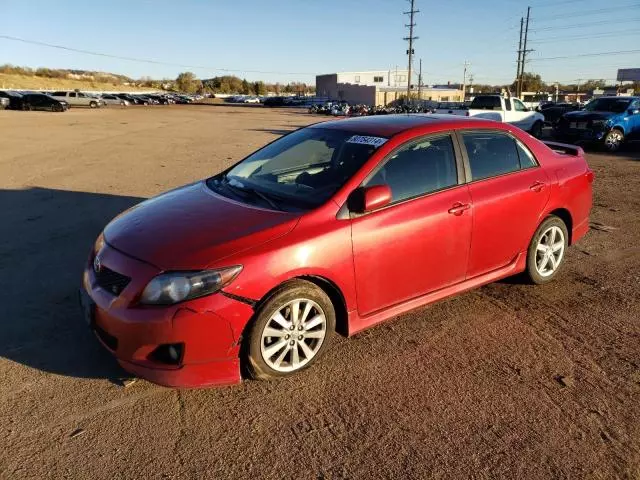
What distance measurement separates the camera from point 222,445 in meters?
2.69

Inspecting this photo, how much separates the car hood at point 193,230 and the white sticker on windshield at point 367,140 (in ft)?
3.19

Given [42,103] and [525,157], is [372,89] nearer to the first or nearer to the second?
[42,103]

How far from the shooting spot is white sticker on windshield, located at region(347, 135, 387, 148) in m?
3.80

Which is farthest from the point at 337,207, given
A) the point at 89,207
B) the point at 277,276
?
the point at 89,207

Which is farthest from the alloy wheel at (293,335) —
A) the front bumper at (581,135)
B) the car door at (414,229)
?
the front bumper at (581,135)

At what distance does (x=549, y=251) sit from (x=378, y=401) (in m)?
2.66

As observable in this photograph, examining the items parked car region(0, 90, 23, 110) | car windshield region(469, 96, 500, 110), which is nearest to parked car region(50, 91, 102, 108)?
parked car region(0, 90, 23, 110)

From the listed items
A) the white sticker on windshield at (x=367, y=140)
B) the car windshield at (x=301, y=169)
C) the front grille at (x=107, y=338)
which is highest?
the white sticker on windshield at (x=367, y=140)

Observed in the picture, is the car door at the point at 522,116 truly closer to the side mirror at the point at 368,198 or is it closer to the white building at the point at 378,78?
the side mirror at the point at 368,198

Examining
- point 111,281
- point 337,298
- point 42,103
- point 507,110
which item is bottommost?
point 337,298

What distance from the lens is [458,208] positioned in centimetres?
388

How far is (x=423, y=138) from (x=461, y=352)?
65.2 inches

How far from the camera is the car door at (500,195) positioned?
408 cm

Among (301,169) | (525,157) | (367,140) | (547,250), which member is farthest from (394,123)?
(547,250)
